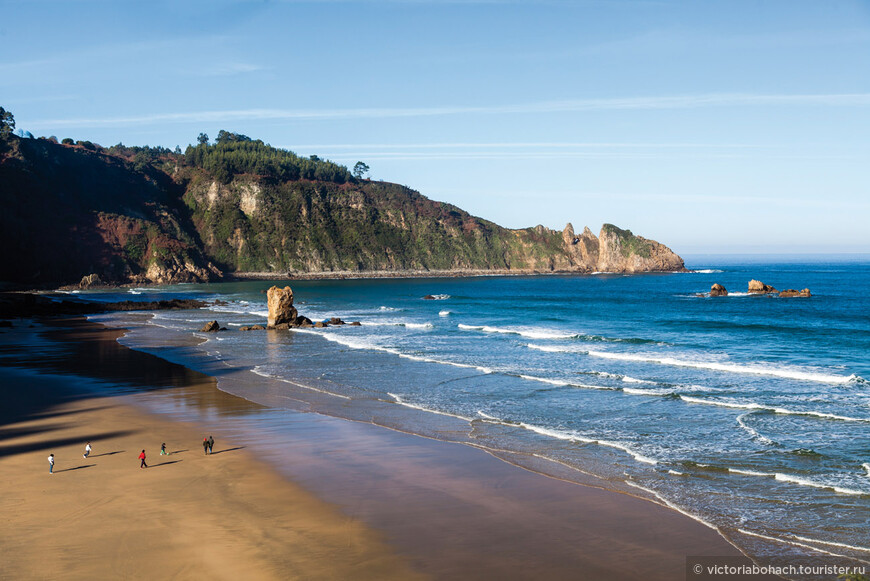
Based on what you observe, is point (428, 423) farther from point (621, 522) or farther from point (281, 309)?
point (281, 309)

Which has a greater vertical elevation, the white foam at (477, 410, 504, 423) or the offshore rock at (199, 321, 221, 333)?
the offshore rock at (199, 321, 221, 333)

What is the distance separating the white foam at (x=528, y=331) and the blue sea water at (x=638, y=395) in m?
0.23

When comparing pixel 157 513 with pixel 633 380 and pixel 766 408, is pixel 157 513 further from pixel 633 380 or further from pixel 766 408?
pixel 633 380

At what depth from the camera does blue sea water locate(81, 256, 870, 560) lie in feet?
49.9

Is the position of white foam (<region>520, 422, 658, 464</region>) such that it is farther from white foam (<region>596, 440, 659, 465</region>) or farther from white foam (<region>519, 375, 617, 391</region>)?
white foam (<region>519, 375, 617, 391</region>)

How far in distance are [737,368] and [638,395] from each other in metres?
8.87

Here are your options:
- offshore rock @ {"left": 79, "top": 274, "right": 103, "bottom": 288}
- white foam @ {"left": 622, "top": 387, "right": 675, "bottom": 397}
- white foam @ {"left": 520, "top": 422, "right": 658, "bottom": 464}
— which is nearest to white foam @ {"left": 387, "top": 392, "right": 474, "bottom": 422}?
white foam @ {"left": 520, "top": 422, "right": 658, "bottom": 464}

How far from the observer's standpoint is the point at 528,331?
169 ft

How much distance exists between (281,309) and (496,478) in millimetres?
40663

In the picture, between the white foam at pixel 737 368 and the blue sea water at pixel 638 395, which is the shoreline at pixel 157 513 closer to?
the blue sea water at pixel 638 395

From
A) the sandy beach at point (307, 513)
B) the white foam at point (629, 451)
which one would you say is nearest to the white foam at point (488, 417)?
the sandy beach at point (307, 513)

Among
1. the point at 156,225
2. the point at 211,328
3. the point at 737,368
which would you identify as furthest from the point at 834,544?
the point at 156,225

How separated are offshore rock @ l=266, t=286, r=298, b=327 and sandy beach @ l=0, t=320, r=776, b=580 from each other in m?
31.7

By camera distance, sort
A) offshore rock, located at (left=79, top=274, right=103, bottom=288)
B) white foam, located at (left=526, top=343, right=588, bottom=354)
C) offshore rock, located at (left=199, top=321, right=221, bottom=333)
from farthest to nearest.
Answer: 1. offshore rock, located at (left=79, top=274, right=103, bottom=288)
2. offshore rock, located at (left=199, top=321, right=221, bottom=333)
3. white foam, located at (left=526, top=343, right=588, bottom=354)
